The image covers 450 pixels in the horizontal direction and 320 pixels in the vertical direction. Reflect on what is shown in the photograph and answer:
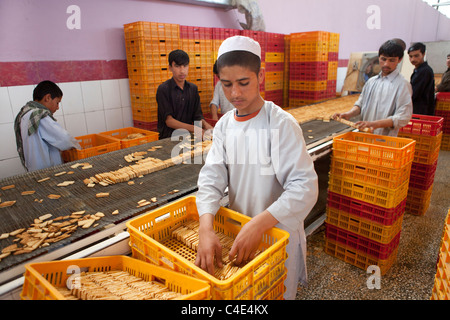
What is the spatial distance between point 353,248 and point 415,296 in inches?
21.5

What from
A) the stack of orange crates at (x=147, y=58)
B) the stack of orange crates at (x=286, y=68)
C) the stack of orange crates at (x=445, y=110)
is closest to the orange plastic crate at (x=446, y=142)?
the stack of orange crates at (x=445, y=110)

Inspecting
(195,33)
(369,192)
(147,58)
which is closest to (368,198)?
(369,192)

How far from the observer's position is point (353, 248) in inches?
102

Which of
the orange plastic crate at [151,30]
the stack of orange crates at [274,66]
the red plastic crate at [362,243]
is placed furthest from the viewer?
the stack of orange crates at [274,66]

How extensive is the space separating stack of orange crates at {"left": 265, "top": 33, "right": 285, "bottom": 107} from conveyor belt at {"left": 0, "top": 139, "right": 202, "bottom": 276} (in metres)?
4.29

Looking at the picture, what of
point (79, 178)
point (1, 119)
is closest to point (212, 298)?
point (79, 178)

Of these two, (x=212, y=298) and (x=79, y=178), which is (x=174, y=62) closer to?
(x=79, y=178)

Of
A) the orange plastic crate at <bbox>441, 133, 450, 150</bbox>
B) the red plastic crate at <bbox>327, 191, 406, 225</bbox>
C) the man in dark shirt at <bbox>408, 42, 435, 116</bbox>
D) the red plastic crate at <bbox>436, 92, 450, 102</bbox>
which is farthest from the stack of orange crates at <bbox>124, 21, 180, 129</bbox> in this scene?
the orange plastic crate at <bbox>441, 133, 450, 150</bbox>

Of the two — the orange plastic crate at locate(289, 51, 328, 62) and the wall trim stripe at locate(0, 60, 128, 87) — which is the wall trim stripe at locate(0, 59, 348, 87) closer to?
the wall trim stripe at locate(0, 60, 128, 87)

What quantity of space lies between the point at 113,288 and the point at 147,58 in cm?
351

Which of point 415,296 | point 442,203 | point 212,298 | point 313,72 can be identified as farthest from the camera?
point 313,72

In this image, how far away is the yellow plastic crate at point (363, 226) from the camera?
2363 mm

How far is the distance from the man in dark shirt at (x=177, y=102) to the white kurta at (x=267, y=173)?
1.89m

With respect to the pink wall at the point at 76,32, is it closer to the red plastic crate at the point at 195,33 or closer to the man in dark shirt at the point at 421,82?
A: the red plastic crate at the point at 195,33
